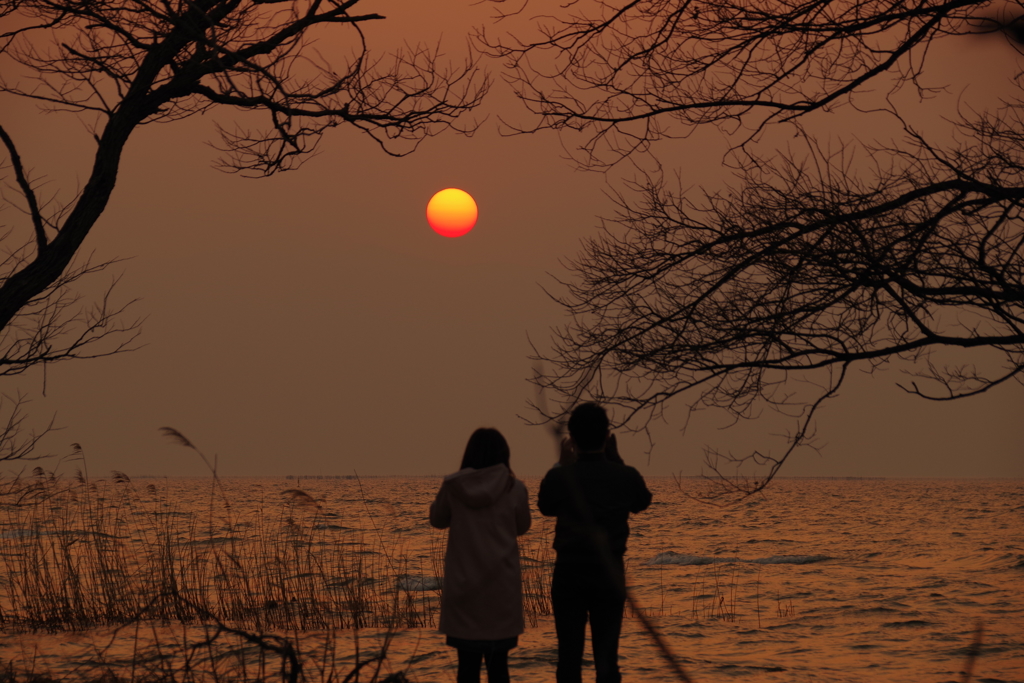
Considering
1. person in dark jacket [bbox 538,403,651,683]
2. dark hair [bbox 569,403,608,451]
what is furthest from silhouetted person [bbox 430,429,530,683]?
dark hair [bbox 569,403,608,451]

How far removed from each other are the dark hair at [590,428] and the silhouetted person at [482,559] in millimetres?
418

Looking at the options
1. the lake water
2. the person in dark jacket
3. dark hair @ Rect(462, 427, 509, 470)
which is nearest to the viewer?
the person in dark jacket

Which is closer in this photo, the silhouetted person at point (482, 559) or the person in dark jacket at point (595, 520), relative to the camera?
the person in dark jacket at point (595, 520)

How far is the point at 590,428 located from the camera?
4379 mm

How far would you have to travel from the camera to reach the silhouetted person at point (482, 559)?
4.38 metres

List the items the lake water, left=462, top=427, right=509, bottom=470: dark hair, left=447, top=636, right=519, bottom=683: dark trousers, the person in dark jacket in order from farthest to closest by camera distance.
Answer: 1. the lake water
2. left=462, top=427, right=509, bottom=470: dark hair
3. left=447, top=636, right=519, bottom=683: dark trousers
4. the person in dark jacket

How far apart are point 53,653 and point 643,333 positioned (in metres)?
6.01

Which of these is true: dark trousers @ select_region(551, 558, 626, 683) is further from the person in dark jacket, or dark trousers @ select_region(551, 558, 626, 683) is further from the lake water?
the lake water

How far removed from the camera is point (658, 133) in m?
6.40

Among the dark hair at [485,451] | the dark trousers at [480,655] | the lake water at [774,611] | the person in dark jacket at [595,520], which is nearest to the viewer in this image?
the person in dark jacket at [595,520]

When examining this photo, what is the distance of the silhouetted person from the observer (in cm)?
438

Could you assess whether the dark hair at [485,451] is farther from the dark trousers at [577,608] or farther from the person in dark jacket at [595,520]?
the dark trousers at [577,608]

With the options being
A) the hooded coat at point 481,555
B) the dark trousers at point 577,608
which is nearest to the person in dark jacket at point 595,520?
the dark trousers at point 577,608

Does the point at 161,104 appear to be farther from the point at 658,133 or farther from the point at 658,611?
the point at 658,611
